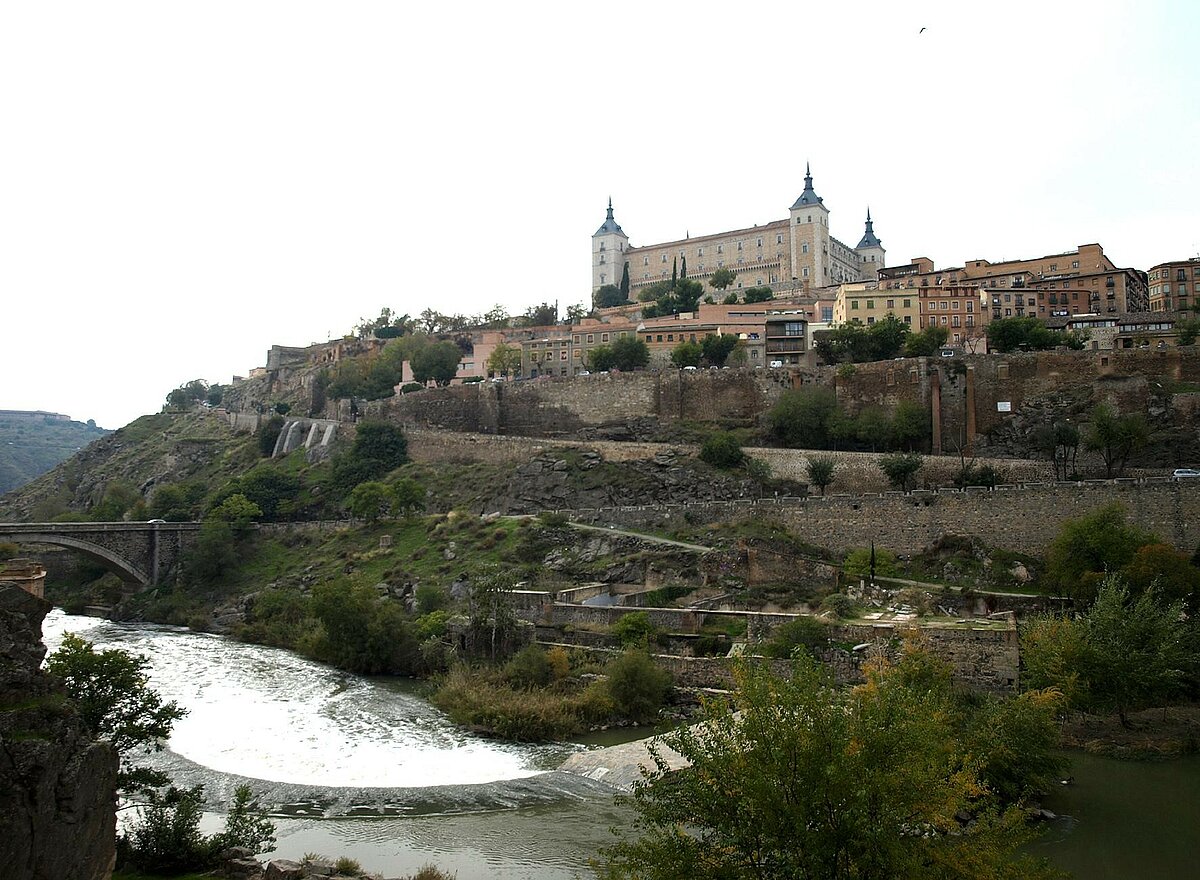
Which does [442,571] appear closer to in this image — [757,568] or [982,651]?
[757,568]

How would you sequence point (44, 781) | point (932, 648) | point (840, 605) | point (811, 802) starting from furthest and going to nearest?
point (840, 605), point (932, 648), point (811, 802), point (44, 781)

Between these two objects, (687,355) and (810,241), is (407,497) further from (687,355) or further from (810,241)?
(810,241)

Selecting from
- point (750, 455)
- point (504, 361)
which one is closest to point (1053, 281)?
point (750, 455)

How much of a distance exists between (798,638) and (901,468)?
1559 cm

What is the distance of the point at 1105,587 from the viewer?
26516 mm

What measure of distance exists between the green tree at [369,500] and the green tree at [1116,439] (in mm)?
31756

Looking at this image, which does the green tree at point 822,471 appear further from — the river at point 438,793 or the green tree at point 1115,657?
the river at point 438,793

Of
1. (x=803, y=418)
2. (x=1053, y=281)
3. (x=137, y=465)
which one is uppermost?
(x=1053, y=281)

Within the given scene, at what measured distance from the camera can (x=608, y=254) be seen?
104 meters

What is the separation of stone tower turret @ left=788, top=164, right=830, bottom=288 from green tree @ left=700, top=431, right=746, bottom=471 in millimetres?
43400

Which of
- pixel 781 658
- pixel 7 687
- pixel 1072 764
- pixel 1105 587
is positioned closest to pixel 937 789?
pixel 7 687

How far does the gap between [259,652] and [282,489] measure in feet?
65.0

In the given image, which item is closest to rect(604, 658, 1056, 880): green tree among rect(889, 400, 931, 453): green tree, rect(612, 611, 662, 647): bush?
rect(612, 611, 662, 647): bush

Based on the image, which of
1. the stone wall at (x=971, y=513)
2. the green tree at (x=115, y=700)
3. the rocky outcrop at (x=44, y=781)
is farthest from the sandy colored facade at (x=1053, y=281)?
the rocky outcrop at (x=44, y=781)
